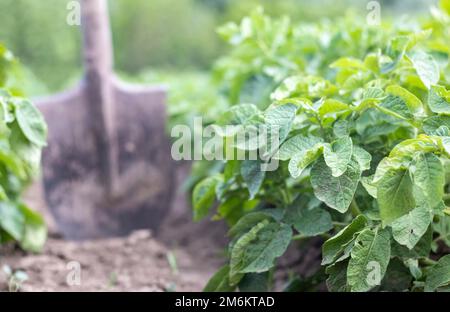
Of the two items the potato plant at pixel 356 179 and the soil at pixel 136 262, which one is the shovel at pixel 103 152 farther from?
the potato plant at pixel 356 179

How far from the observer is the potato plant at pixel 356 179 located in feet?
3.59

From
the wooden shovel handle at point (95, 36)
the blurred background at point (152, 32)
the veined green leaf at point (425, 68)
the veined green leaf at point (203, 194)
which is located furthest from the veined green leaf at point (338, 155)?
the blurred background at point (152, 32)

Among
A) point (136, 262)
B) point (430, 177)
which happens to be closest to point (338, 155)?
point (430, 177)

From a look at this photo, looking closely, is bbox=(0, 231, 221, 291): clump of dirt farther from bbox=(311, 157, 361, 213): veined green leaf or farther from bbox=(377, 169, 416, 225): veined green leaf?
bbox=(377, 169, 416, 225): veined green leaf

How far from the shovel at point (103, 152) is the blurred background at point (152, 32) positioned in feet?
9.94

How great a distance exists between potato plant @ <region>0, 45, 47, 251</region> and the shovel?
0.34 m

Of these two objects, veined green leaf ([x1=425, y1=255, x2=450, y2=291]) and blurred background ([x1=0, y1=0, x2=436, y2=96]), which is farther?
blurred background ([x1=0, y1=0, x2=436, y2=96])

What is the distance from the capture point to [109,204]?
2584mm

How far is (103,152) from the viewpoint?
257 centimetres

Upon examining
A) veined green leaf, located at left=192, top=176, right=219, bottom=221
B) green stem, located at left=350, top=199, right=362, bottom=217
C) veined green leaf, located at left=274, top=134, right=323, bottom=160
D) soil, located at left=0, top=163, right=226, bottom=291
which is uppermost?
veined green leaf, located at left=274, top=134, right=323, bottom=160

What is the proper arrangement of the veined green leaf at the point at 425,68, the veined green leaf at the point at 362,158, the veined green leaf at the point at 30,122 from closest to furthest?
the veined green leaf at the point at 362,158 → the veined green leaf at the point at 425,68 → the veined green leaf at the point at 30,122

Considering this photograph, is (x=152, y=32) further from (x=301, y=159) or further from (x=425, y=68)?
(x=301, y=159)

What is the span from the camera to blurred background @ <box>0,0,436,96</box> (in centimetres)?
547

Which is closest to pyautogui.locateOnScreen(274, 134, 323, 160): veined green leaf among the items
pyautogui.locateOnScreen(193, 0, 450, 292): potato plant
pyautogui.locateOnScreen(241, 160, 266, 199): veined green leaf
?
pyautogui.locateOnScreen(193, 0, 450, 292): potato plant
